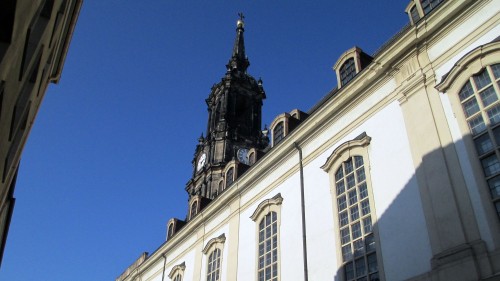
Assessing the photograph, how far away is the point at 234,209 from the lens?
65.9ft

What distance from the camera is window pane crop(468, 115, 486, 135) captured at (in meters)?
10.7

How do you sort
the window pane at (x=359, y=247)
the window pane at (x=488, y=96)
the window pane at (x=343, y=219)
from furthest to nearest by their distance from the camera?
the window pane at (x=343, y=219) → the window pane at (x=359, y=247) → the window pane at (x=488, y=96)

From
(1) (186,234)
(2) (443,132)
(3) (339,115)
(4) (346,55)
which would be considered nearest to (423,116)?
(2) (443,132)

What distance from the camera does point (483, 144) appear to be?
10562mm

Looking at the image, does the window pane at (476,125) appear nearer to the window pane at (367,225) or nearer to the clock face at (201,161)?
the window pane at (367,225)

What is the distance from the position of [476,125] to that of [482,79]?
1196 mm

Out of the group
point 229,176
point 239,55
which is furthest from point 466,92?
point 239,55

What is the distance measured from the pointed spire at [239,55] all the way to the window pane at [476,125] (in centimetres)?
3552

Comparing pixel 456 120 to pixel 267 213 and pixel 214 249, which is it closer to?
pixel 267 213

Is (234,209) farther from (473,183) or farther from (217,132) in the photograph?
(217,132)

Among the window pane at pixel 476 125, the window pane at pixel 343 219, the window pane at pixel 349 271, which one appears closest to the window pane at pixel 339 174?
the window pane at pixel 343 219

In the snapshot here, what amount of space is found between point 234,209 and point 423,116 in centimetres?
1020

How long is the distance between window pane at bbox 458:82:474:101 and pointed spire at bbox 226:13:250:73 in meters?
34.9

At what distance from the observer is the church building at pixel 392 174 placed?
10.4 metres
